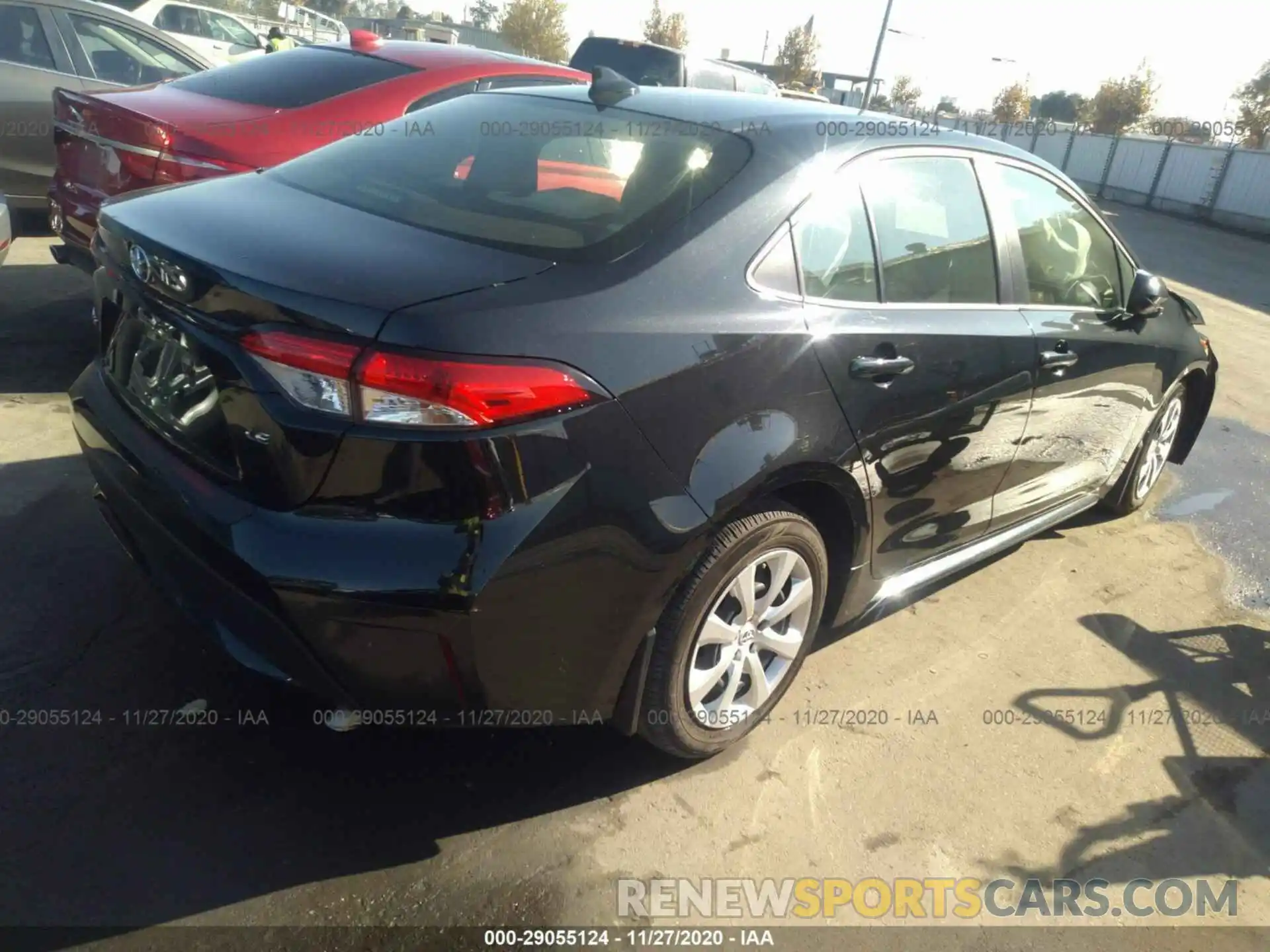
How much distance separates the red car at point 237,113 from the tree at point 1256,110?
121 feet

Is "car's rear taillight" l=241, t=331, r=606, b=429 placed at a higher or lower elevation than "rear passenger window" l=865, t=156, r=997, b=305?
lower

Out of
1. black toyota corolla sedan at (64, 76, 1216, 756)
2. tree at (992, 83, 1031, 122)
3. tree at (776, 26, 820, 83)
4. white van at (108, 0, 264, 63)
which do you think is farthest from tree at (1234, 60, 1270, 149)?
black toyota corolla sedan at (64, 76, 1216, 756)

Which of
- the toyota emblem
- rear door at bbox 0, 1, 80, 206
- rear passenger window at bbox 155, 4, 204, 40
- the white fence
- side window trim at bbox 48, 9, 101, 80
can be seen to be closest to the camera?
the toyota emblem

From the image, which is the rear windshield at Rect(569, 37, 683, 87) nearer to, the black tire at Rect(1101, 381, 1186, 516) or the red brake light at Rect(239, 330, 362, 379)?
the black tire at Rect(1101, 381, 1186, 516)

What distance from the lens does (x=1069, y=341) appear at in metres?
3.52

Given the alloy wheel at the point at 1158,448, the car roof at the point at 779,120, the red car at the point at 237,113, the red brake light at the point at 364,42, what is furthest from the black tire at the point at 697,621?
the red brake light at the point at 364,42

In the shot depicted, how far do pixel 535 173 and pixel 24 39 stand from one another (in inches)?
239

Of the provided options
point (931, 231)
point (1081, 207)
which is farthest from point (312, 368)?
point (1081, 207)

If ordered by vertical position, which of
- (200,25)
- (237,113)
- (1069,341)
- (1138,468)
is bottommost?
(1138,468)

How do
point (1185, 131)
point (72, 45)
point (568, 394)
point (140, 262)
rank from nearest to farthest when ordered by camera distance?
point (568, 394), point (140, 262), point (72, 45), point (1185, 131)

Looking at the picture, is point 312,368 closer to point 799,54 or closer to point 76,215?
point 76,215

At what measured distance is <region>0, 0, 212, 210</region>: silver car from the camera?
6.62 metres

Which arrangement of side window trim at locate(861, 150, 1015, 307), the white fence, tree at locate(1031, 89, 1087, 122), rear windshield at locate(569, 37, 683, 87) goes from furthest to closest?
tree at locate(1031, 89, 1087, 122) → the white fence → rear windshield at locate(569, 37, 683, 87) → side window trim at locate(861, 150, 1015, 307)

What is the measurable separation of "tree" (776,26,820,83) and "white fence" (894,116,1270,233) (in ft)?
45.8
